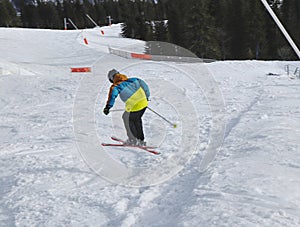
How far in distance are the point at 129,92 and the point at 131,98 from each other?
0.48 ft

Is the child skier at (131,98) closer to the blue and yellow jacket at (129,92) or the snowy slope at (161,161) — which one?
the blue and yellow jacket at (129,92)

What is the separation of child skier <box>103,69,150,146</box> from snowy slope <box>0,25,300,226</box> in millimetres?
465

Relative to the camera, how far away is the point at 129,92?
20.9 ft

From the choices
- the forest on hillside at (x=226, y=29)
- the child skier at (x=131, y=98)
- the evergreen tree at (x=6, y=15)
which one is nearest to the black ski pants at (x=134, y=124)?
the child skier at (x=131, y=98)

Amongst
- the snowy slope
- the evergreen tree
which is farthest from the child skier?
the evergreen tree

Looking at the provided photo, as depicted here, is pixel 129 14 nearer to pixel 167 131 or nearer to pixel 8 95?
pixel 8 95

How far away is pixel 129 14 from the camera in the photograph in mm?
53094

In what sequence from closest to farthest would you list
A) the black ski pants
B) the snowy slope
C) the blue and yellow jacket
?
the snowy slope
the blue and yellow jacket
the black ski pants

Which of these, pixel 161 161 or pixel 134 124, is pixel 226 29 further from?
pixel 161 161

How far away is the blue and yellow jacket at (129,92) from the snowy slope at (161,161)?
3.29 feet

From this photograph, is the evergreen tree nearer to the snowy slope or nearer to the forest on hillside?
the forest on hillside

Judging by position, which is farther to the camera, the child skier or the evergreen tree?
the evergreen tree

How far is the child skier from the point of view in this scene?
20.3ft

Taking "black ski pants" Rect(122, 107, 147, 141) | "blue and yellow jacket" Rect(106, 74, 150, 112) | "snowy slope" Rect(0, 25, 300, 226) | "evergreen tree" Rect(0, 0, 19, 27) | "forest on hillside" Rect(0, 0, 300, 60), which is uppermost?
"evergreen tree" Rect(0, 0, 19, 27)
